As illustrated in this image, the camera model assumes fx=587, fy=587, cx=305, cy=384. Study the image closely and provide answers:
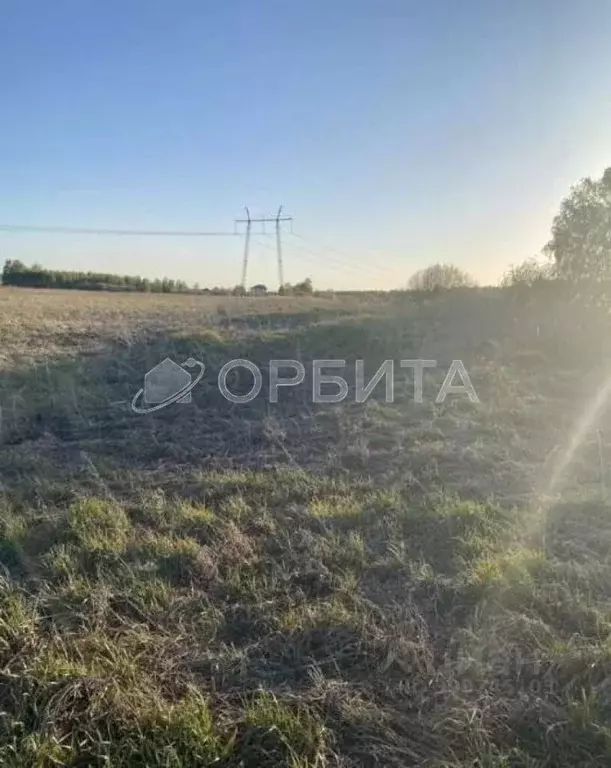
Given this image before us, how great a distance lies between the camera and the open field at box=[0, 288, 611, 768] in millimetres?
2195

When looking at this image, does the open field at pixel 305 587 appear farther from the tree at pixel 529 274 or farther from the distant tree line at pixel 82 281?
the distant tree line at pixel 82 281

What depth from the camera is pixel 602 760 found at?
6.88ft

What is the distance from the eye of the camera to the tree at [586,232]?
51.0 ft

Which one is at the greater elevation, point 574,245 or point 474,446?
point 574,245

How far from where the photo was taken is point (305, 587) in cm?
323

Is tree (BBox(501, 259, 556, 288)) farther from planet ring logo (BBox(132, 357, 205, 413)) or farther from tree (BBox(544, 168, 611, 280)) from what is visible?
planet ring logo (BBox(132, 357, 205, 413))

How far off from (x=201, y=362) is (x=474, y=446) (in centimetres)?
A: 555

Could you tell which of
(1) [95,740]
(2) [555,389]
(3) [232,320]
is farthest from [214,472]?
(3) [232,320]

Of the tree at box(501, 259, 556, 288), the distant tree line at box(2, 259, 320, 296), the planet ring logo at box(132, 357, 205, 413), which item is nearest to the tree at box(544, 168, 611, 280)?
the tree at box(501, 259, 556, 288)

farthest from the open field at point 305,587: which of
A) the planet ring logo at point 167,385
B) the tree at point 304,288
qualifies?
the tree at point 304,288

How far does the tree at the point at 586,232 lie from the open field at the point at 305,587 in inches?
398

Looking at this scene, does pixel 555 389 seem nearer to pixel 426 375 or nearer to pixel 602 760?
pixel 426 375

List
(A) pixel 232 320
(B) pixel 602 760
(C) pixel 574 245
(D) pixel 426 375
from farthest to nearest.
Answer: (C) pixel 574 245, (A) pixel 232 320, (D) pixel 426 375, (B) pixel 602 760

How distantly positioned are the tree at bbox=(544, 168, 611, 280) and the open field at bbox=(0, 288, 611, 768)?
1011cm
